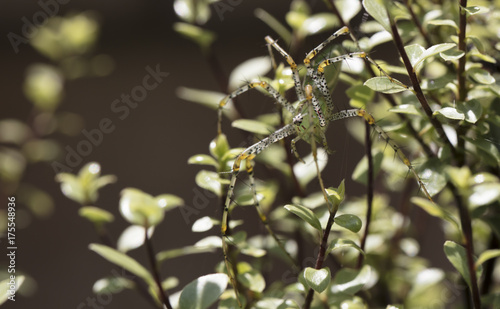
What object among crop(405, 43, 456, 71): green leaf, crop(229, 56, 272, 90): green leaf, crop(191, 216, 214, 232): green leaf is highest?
crop(405, 43, 456, 71): green leaf

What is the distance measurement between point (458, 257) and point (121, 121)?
0.94 metres

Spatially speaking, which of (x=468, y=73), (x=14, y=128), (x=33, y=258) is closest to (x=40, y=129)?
(x=14, y=128)

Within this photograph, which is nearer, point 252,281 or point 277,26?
point 252,281

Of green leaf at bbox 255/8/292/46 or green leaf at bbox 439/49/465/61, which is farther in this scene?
green leaf at bbox 255/8/292/46

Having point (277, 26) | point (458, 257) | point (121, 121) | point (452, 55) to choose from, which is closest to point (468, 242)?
point (458, 257)

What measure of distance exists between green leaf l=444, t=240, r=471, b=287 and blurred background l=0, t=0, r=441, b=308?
25.7 inches

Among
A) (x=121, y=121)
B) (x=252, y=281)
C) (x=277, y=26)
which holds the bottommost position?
(x=121, y=121)

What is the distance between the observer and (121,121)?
1142mm

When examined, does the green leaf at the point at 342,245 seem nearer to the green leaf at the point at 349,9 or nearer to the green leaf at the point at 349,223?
the green leaf at the point at 349,223

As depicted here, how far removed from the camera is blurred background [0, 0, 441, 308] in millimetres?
1044

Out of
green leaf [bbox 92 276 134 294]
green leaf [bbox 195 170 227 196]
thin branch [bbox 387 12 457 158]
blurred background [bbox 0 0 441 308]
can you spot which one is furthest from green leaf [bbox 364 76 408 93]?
blurred background [bbox 0 0 441 308]

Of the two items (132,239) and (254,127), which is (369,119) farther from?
(132,239)

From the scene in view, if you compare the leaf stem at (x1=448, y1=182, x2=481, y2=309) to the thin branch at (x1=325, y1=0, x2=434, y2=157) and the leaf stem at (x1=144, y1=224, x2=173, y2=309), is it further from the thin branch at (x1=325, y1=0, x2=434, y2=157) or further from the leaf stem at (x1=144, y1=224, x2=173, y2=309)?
the leaf stem at (x1=144, y1=224, x2=173, y2=309)

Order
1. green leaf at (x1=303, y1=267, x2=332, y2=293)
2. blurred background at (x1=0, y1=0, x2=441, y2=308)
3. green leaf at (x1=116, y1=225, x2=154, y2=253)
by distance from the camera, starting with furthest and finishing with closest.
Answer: blurred background at (x1=0, y1=0, x2=441, y2=308) < green leaf at (x1=116, y1=225, x2=154, y2=253) < green leaf at (x1=303, y1=267, x2=332, y2=293)
